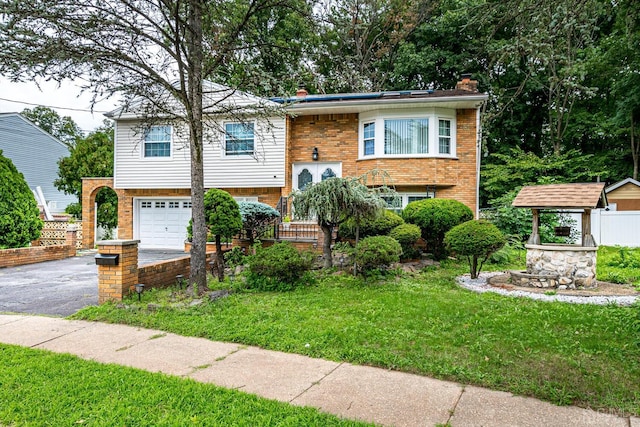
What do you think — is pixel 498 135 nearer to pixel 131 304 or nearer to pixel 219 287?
pixel 219 287

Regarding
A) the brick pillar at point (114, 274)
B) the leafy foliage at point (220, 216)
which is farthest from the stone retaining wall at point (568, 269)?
the brick pillar at point (114, 274)

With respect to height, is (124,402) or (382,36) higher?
(382,36)

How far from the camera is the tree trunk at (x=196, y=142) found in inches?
274

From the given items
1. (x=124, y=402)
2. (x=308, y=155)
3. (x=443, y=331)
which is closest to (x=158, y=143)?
(x=308, y=155)

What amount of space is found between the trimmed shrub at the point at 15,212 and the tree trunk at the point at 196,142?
908cm

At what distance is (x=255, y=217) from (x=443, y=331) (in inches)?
288

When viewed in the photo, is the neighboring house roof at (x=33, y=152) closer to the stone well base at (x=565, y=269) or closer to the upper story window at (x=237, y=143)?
the upper story window at (x=237, y=143)

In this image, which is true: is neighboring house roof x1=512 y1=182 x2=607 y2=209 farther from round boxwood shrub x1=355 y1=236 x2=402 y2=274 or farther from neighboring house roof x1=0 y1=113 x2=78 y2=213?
neighboring house roof x1=0 y1=113 x2=78 y2=213

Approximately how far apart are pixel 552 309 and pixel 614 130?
62.7ft

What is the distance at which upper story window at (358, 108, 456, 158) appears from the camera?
1416 centimetres

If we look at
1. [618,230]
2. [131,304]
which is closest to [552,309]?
[131,304]

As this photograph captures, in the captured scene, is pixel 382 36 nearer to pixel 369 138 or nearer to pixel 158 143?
pixel 369 138

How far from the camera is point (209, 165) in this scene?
15.8 m

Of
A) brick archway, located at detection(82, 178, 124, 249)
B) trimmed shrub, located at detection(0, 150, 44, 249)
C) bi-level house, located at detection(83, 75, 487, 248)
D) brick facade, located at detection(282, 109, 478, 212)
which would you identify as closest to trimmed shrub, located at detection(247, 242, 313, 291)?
bi-level house, located at detection(83, 75, 487, 248)
